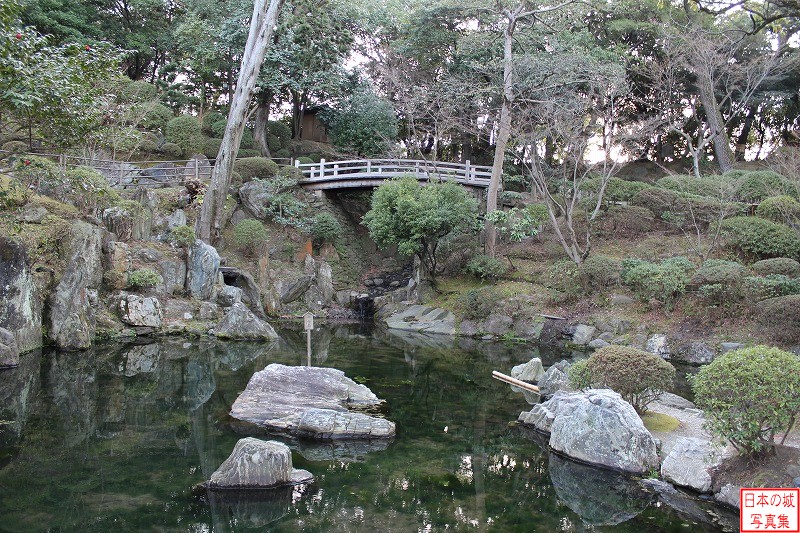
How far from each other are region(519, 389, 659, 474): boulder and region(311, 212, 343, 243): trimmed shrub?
51.8 ft

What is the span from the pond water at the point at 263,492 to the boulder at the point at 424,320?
712 centimetres

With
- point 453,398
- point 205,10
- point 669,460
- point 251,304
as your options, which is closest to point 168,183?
point 251,304

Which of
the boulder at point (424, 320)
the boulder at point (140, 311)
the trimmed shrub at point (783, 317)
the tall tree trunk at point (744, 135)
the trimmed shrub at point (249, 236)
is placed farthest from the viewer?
the tall tree trunk at point (744, 135)

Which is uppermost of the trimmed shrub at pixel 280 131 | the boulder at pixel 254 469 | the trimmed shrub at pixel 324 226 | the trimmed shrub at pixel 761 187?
the trimmed shrub at pixel 280 131

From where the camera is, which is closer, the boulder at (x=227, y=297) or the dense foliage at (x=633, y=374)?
the dense foliage at (x=633, y=374)

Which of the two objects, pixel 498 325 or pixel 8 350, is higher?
pixel 8 350

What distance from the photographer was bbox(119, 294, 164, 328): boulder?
15.0 m

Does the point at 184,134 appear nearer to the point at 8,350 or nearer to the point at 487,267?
the point at 487,267

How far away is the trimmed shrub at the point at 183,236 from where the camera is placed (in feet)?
55.6

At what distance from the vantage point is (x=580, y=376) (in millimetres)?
9461

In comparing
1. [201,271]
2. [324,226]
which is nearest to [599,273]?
[324,226]

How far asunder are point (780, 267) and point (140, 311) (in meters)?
16.8

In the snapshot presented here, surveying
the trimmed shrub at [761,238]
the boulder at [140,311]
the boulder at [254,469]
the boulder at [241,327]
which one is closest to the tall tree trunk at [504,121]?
the trimmed shrub at [761,238]

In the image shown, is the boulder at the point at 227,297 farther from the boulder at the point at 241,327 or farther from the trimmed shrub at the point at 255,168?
the trimmed shrub at the point at 255,168
